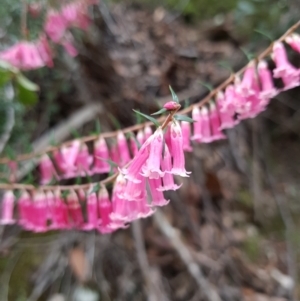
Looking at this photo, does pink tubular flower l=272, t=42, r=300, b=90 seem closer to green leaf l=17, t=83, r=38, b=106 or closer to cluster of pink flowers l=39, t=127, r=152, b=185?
cluster of pink flowers l=39, t=127, r=152, b=185

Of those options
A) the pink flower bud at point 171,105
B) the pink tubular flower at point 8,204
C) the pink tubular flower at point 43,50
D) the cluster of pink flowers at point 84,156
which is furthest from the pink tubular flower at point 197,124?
the pink tubular flower at point 43,50

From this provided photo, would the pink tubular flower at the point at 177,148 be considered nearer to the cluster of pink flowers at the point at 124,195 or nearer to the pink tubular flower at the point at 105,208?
the cluster of pink flowers at the point at 124,195

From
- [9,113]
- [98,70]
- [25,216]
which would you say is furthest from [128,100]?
[25,216]

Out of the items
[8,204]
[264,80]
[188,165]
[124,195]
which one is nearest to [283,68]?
[264,80]

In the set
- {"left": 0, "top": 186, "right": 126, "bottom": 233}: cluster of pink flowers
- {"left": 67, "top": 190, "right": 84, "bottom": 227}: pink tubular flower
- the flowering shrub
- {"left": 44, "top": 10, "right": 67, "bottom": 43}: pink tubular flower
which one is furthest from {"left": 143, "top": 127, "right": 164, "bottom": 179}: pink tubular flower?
{"left": 44, "top": 10, "right": 67, "bottom": 43}: pink tubular flower

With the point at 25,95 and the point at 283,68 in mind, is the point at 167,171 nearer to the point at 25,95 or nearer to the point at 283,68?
the point at 283,68

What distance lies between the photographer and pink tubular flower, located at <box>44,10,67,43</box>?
5.16ft

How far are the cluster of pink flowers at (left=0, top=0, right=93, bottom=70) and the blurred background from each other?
0.17 feet

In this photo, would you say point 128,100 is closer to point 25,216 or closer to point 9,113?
point 9,113

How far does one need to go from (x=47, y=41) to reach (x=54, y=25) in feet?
0.23

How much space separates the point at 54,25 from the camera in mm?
1577

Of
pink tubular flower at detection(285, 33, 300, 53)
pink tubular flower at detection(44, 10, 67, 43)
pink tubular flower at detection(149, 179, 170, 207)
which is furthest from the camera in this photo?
pink tubular flower at detection(44, 10, 67, 43)

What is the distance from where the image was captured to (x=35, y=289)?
1.60 m

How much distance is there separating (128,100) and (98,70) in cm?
25
